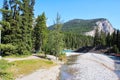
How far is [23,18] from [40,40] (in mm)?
26455

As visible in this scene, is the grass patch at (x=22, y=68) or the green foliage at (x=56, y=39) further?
the green foliage at (x=56, y=39)

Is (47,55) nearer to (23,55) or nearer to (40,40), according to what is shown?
(23,55)

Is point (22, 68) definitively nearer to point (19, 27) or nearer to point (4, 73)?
point (19, 27)

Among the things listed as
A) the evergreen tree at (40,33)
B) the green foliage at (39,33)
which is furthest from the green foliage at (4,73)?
the green foliage at (39,33)

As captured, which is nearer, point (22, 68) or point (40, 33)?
point (22, 68)

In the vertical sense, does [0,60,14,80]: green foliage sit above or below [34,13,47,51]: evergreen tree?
below

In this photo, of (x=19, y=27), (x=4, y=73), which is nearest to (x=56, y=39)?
(x=19, y=27)

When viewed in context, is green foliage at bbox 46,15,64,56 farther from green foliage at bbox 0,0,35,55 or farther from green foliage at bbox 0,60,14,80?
green foliage at bbox 0,60,14,80

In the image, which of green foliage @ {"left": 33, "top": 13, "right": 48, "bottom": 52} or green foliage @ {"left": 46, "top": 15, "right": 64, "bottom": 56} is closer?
green foliage @ {"left": 46, "top": 15, "right": 64, "bottom": 56}

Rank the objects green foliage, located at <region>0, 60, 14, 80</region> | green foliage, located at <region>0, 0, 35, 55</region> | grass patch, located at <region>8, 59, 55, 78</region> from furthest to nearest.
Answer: green foliage, located at <region>0, 0, 35, 55</region>, grass patch, located at <region>8, 59, 55, 78</region>, green foliage, located at <region>0, 60, 14, 80</region>

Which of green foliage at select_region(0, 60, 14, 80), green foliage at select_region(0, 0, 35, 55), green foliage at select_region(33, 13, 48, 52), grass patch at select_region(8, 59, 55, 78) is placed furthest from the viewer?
green foliage at select_region(33, 13, 48, 52)

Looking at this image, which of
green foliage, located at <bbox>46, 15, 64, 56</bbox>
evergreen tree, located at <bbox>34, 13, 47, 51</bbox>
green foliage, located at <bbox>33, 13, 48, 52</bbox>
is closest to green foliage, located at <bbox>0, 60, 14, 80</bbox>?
green foliage, located at <bbox>46, 15, 64, 56</bbox>

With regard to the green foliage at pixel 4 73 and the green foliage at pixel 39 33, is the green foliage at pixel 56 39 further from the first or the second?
the green foliage at pixel 4 73

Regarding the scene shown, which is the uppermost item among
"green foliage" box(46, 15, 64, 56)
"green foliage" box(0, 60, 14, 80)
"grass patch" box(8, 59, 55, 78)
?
"green foliage" box(46, 15, 64, 56)
